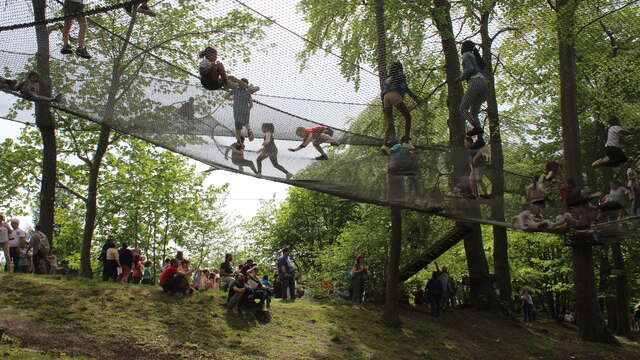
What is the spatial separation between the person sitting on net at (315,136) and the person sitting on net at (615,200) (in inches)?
168

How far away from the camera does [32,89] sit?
7223mm

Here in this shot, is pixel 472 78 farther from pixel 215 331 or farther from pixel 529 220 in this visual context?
pixel 215 331

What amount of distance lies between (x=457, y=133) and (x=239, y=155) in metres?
6.12

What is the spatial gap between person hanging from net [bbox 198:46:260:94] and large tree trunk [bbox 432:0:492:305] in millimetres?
3315

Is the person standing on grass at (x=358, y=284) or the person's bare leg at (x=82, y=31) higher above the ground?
the person's bare leg at (x=82, y=31)

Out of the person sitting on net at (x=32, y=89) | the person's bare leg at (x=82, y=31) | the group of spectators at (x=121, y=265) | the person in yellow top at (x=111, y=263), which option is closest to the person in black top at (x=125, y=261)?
the group of spectators at (x=121, y=265)

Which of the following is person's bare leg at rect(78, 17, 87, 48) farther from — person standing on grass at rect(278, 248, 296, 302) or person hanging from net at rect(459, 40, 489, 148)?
person standing on grass at rect(278, 248, 296, 302)

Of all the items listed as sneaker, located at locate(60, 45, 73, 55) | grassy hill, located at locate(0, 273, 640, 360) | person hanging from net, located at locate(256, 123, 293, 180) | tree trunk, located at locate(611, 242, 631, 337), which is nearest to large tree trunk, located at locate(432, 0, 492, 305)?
grassy hill, located at locate(0, 273, 640, 360)

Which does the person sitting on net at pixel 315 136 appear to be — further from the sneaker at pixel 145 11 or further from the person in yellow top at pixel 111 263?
the person in yellow top at pixel 111 263

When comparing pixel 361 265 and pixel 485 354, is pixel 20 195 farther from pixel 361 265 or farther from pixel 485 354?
pixel 485 354

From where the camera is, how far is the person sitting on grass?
12.7 m

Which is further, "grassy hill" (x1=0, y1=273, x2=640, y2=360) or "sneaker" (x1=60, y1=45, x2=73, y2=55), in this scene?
"grassy hill" (x1=0, y1=273, x2=640, y2=360)

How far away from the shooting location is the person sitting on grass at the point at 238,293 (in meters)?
12.7

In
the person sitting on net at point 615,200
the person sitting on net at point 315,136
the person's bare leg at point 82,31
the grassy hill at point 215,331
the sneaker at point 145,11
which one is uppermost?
the sneaker at point 145,11
